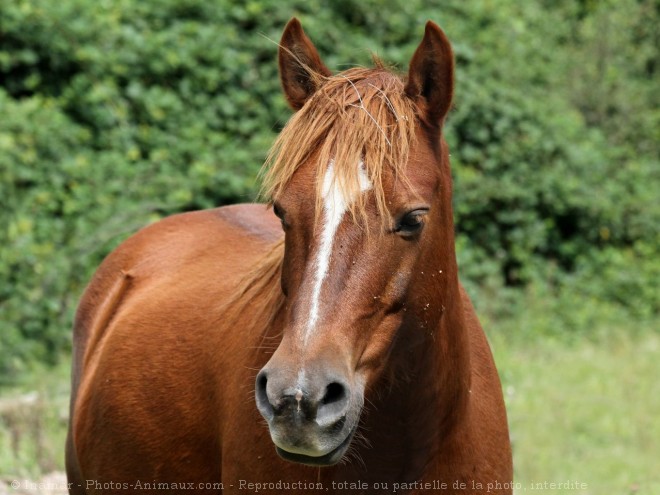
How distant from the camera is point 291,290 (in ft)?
8.52

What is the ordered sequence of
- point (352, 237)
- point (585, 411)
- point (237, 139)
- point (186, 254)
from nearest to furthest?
point (352, 237) → point (186, 254) → point (585, 411) → point (237, 139)

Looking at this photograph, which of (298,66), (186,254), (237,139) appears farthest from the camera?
(237,139)

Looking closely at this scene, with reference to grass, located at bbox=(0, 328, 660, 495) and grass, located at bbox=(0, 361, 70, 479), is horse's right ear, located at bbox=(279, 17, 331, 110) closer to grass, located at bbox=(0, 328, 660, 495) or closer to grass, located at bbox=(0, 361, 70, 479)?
grass, located at bbox=(0, 328, 660, 495)

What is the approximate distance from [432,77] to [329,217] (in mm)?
571

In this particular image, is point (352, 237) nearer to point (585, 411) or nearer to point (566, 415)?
point (566, 415)


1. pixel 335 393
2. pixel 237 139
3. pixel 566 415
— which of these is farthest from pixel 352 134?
pixel 237 139

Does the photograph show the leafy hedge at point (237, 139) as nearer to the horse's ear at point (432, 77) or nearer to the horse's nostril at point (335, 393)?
the horse's ear at point (432, 77)

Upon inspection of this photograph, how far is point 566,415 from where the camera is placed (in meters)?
7.37

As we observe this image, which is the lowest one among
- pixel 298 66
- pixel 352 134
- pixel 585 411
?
pixel 585 411

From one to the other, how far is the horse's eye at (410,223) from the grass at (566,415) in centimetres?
305

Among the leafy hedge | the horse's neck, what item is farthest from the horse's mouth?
the leafy hedge

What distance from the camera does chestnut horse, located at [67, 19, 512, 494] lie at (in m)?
2.43

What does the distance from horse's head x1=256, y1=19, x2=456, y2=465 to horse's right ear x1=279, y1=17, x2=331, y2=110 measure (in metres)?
0.01

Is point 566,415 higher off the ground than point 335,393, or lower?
lower
